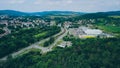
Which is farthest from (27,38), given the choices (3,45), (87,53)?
(87,53)

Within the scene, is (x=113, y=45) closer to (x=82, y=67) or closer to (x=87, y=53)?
(x=87, y=53)

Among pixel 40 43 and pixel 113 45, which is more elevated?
pixel 113 45

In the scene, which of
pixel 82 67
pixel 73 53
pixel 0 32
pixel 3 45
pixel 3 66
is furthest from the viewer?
pixel 0 32

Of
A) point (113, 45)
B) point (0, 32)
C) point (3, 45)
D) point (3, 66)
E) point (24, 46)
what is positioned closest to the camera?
point (3, 66)

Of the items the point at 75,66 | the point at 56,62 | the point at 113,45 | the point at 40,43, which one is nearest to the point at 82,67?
the point at 75,66

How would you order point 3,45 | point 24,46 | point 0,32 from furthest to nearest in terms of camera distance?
point 0,32
point 24,46
point 3,45

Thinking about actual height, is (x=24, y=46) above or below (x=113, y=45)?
below

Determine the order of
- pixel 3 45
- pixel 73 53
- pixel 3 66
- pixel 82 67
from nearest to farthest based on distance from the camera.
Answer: pixel 82 67
pixel 3 66
pixel 73 53
pixel 3 45

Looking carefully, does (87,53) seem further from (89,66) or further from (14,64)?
(14,64)

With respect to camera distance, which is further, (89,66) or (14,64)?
(14,64)
